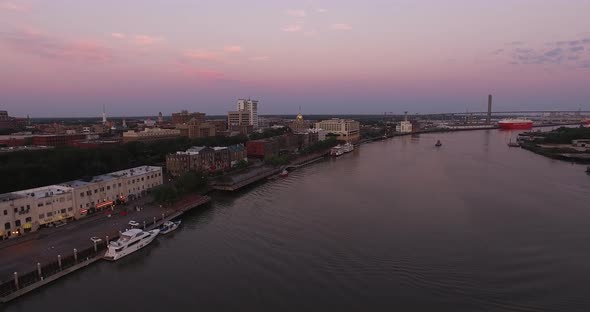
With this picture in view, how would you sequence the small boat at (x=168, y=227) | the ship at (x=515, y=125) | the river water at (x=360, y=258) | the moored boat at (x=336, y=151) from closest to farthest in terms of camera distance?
the river water at (x=360, y=258) < the small boat at (x=168, y=227) < the moored boat at (x=336, y=151) < the ship at (x=515, y=125)

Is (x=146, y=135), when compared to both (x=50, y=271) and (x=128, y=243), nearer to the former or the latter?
(x=128, y=243)

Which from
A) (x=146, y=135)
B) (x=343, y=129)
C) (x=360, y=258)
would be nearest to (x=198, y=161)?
(x=360, y=258)

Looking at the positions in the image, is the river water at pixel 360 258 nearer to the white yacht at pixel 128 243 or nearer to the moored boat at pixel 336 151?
the white yacht at pixel 128 243

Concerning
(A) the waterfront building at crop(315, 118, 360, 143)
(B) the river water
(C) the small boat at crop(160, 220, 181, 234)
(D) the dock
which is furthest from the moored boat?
(D) the dock

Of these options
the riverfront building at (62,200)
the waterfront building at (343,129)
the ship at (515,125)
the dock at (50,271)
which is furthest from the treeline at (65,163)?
the ship at (515,125)

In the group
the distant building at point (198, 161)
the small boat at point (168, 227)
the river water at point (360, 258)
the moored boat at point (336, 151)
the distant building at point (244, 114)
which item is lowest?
the river water at point (360, 258)

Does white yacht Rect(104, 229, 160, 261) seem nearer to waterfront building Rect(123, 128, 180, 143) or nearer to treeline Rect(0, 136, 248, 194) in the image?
treeline Rect(0, 136, 248, 194)
